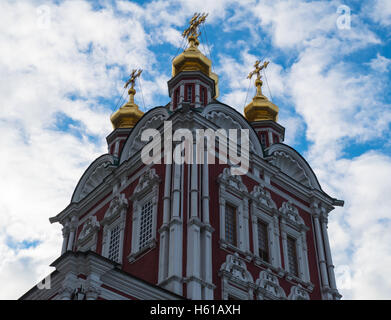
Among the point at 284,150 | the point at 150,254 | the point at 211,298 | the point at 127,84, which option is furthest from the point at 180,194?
the point at 127,84

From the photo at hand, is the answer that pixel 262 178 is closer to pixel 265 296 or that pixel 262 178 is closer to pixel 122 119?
pixel 265 296

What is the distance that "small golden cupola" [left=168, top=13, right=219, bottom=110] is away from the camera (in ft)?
76.0

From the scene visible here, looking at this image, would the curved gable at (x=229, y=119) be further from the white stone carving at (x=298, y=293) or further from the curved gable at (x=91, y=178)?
the white stone carving at (x=298, y=293)

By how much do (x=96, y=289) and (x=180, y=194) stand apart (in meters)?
5.19

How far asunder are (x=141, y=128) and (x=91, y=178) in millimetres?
3101

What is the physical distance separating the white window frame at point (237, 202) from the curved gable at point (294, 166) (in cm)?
373

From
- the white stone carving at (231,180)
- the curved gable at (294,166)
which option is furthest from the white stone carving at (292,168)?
the white stone carving at (231,180)

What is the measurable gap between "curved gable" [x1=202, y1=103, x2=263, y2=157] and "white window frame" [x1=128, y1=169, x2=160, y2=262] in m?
3.05

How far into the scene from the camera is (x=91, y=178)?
80.9 feet

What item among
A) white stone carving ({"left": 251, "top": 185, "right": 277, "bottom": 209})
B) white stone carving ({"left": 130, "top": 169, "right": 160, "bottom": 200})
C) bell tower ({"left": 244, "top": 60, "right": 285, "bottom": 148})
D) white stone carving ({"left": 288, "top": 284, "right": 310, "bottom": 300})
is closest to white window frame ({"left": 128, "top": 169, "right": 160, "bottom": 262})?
white stone carving ({"left": 130, "top": 169, "right": 160, "bottom": 200})

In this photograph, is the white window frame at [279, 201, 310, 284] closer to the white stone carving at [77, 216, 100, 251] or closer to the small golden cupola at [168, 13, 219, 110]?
the small golden cupola at [168, 13, 219, 110]

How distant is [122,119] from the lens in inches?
1057

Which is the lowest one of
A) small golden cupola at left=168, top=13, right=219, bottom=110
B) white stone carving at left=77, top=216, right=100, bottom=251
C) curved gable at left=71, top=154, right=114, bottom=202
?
white stone carving at left=77, top=216, right=100, bottom=251
